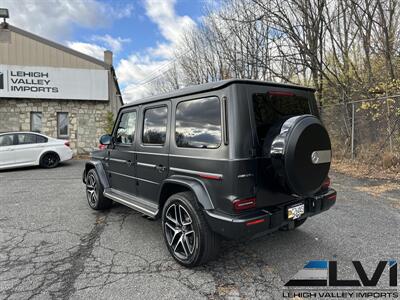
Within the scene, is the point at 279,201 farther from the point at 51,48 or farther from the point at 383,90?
the point at 51,48

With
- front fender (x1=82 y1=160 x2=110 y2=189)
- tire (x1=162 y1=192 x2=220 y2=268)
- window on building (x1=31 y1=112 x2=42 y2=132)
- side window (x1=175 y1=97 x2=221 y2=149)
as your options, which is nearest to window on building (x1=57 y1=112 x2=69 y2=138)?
window on building (x1=31 y1=112 x2=42 y2=132)

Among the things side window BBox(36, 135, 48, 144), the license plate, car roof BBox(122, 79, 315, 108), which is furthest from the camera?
side window BBox(36, 135, 48, 144)

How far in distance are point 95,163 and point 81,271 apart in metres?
2.50

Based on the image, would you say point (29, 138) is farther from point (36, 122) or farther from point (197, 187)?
point (197, 187)

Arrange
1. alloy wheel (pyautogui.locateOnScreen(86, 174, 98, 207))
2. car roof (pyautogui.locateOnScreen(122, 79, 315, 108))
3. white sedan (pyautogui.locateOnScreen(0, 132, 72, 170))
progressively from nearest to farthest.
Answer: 1. car roof (pyautogui.locateOnScreen(122, 79, 315, 108))
2. alloy wheel (pyautogui.locateOnScreen(86, 174, 98, 207))
3. white sedan (pyautogui.locateOnScreen(0, 132, 72, 170))

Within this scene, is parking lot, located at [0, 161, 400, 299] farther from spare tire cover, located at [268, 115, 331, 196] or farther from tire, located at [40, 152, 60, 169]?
tire, located at [40, 152, 60, 169]

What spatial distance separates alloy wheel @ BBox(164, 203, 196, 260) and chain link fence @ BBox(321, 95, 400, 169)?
304 inches

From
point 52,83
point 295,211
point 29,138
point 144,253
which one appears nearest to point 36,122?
point 52,83

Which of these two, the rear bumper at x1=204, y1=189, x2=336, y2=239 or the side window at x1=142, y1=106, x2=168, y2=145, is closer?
the rear bumper at x1=204, y1=189, x2=336, y2=239

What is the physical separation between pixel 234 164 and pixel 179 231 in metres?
1.14

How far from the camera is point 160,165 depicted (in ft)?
11.7

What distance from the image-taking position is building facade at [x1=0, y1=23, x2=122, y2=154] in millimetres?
13867

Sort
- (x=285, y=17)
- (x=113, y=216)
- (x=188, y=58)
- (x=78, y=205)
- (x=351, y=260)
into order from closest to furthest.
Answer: (x=351, y=260) → (x=113, y=216) → (x=78, y=205) → (x=285, y=17) → (x=188, y=58)

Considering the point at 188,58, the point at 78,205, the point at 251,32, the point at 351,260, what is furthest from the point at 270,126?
the point at 188,58
